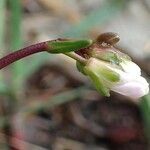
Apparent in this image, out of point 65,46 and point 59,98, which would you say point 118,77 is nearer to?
point 65,46

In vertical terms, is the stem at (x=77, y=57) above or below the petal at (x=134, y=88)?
above

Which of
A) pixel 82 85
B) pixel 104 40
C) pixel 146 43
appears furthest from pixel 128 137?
pixel 104 40

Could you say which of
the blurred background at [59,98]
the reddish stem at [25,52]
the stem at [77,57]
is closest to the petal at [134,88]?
the stem at [77,57]

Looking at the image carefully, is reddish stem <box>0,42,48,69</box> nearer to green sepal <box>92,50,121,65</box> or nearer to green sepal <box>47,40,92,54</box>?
green sepal <box>47,40,92,54</box>

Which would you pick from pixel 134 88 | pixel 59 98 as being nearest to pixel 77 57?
pixel 134 88

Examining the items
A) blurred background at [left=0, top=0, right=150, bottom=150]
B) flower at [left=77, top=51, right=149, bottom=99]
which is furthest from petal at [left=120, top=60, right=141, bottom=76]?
blurred background at [left=0, top=0, right=150, bottom=150]

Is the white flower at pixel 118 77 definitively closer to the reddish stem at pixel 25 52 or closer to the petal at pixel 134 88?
the petal at pixel 134 88

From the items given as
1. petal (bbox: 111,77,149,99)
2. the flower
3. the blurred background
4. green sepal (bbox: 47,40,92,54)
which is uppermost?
the blurred background
